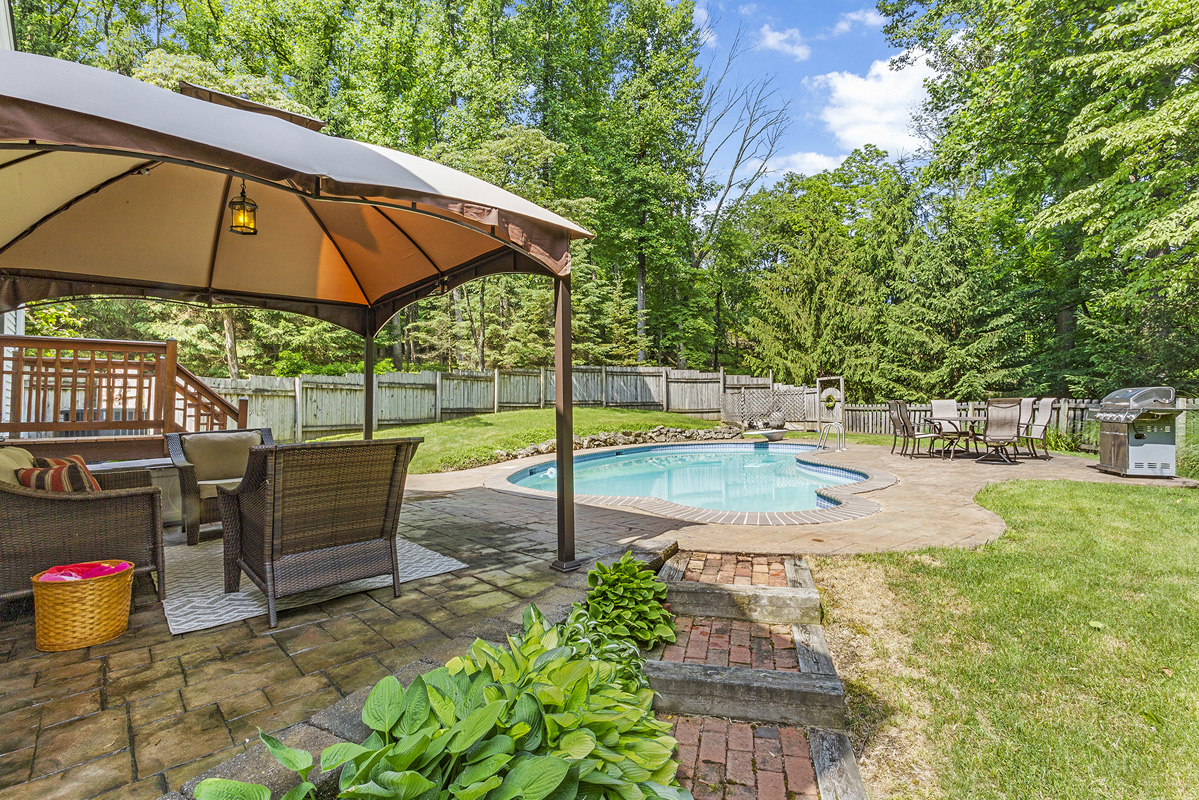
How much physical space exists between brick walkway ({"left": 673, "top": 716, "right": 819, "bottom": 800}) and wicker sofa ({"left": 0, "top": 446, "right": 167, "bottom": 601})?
2.74m

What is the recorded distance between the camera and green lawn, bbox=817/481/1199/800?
172 centimetres

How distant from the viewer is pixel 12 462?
2.78m

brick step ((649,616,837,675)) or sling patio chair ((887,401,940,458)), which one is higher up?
sling patio chair ((887,401,940,458))

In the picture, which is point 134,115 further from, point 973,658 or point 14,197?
point 973,658

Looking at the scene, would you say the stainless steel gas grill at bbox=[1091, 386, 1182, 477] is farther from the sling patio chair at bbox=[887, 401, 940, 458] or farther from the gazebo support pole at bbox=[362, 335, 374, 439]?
the gazebo support pole at bbox=[362, 335, 374, 439]

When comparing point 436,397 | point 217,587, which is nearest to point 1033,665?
point 217,587

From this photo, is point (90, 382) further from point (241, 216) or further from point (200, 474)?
point (241, 216)

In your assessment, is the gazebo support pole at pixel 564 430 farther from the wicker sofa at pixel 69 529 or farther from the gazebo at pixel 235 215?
the wicker sofa at pixel 69 529

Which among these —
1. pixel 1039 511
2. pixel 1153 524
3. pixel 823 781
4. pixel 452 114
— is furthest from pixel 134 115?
pixel 452 114

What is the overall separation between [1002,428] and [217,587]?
10302 mm

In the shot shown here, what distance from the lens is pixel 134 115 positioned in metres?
1.75

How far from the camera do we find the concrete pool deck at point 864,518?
151 inches

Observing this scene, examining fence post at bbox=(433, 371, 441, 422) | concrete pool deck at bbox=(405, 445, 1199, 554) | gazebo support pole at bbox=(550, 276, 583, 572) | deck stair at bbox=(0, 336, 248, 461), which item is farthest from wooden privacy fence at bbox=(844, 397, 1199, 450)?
fence post at bbox=(433, 371, 441, 422)

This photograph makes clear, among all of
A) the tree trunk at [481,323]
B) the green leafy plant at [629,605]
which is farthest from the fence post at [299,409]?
the green leafy plant at [629,605]
